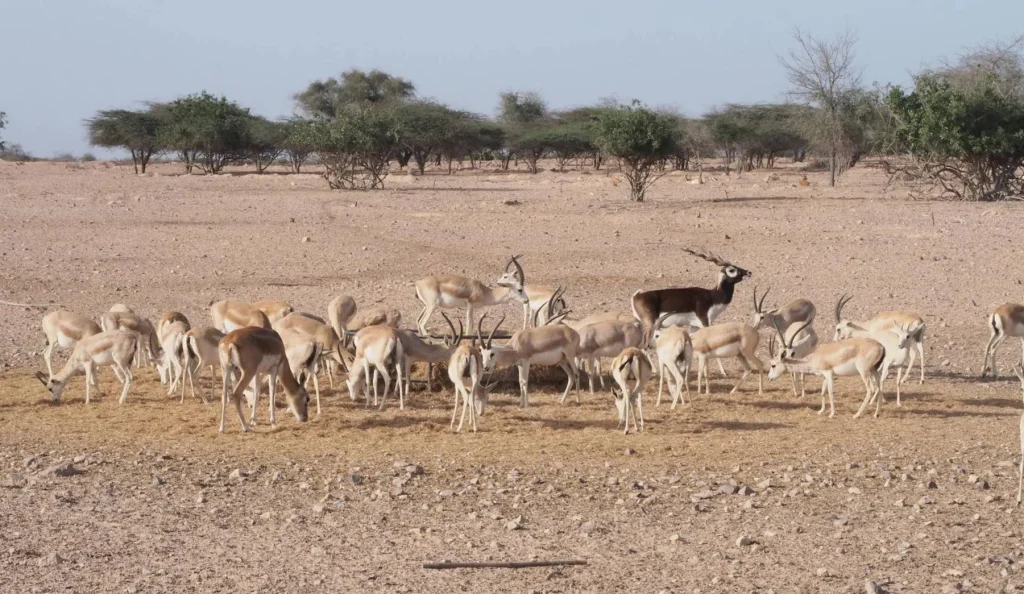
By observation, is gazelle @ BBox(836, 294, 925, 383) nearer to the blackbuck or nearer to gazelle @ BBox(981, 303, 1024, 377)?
gazelle @ BBox(981, 303, 1024, 377)

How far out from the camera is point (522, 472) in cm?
894

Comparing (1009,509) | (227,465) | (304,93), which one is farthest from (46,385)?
(304,93)

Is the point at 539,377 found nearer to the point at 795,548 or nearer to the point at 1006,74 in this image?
the point at 795,548

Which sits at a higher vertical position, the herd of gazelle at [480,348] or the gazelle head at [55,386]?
the herd of gazelle at [480,348]

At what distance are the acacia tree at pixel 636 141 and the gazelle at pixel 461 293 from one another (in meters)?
16.7

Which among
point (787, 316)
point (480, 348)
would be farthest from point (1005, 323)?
point (480, 348)

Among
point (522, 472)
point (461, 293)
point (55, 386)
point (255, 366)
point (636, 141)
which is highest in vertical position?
point (636, 141)

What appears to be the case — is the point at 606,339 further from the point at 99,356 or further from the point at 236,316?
the point at 99,356

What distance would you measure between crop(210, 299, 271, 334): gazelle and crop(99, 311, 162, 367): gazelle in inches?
27.7

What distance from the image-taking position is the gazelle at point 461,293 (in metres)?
15.1

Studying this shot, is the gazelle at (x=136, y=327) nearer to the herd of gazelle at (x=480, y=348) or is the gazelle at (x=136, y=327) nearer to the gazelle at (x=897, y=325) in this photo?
the herd of gazelle at (x=480, y=348)

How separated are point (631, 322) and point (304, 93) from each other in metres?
64.9

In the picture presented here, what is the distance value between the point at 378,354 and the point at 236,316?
263 cm

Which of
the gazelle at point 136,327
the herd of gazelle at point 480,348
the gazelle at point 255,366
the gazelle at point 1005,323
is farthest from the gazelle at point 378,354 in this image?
the gazelle at point 1005,323
